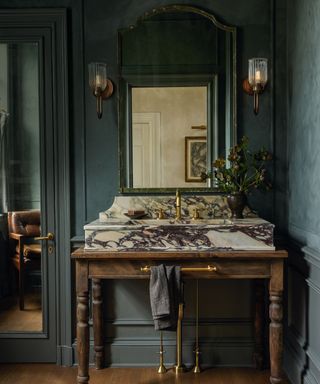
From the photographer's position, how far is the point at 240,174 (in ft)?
10.5

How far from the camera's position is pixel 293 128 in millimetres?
3090

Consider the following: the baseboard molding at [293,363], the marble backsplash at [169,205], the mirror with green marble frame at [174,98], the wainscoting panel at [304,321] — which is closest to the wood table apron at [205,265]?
the wainscoting panel at [304,321]

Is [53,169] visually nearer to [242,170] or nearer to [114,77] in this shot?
[114,77]

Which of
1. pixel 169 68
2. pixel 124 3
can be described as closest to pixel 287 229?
pixel 169 68

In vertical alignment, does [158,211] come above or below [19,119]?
A: below

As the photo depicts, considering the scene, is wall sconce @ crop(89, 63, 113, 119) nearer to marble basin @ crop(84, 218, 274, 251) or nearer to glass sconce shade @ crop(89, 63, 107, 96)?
glass sconce shade @ crop(89, 63, 107, 96)

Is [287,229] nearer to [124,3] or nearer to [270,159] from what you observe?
[270,159]

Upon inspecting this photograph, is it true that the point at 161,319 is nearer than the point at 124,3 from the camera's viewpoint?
Yes

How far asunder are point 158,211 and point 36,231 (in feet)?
2.75

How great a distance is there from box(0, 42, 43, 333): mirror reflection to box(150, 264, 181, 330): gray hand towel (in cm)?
104

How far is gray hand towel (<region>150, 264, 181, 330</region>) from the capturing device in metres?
2.63

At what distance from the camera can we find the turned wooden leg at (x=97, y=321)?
319 cm

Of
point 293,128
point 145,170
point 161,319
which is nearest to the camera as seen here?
point 161,319

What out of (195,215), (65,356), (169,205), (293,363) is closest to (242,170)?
(195,215)
